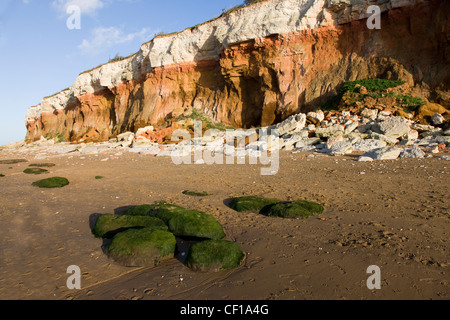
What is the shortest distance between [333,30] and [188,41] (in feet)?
38.7

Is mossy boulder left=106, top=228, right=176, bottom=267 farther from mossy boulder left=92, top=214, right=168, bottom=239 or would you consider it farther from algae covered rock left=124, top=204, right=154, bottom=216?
algae covered rock left=124, top=204, right=154, bottom=216

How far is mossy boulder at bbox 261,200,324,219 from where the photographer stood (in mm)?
4508

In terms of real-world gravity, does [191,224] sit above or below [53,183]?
below

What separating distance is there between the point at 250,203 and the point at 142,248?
7.83ft

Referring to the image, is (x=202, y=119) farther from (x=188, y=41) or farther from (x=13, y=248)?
(x=13, y=248)

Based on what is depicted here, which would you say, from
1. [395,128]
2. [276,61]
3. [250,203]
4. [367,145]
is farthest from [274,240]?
[276,61]

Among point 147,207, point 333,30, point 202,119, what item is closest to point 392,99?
point 333,30

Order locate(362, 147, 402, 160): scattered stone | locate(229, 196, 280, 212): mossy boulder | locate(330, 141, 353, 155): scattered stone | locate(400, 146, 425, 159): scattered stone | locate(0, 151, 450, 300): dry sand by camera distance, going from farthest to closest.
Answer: locate(330, 141, 353, 155): scattered stone
locate(362, 147, 402, 160): scattered stone
locate(400, 146, 425, 159): scattered stone
locate(229, 196, 280, 212): mossy boulder
locate(0, 151, 450, 300): dry sand

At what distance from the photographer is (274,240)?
→ 12.3 ft

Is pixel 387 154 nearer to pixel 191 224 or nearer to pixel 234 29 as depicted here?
pixel 191 224

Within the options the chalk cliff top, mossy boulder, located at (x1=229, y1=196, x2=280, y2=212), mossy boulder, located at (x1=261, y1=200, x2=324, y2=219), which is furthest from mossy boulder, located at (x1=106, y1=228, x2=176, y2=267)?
the chalk cliff top

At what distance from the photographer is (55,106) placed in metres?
40.0

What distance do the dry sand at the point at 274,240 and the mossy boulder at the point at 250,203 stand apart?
0.18m

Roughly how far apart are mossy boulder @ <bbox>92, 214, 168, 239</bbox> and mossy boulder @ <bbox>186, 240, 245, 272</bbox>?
93cm
